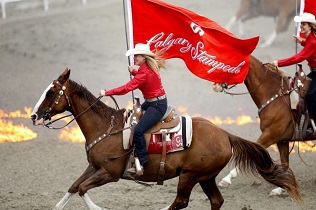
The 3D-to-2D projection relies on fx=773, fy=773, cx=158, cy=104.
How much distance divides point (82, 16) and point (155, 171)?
1444cm

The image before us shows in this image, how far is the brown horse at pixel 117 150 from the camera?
9805mm

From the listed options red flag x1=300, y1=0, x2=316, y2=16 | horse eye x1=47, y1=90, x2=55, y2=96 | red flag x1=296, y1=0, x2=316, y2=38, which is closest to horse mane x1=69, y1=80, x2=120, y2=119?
horse eye x1=47, y1=90, x2=55, y2=96

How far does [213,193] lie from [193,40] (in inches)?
102

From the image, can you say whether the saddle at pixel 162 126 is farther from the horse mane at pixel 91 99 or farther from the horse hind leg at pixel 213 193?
the horse hind leg at pixel 213 193

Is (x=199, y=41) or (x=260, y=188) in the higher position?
(x=199, y=41)

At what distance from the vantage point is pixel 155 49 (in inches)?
458

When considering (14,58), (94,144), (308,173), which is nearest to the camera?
(94,144)

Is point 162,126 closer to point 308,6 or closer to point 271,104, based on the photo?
point 271,104

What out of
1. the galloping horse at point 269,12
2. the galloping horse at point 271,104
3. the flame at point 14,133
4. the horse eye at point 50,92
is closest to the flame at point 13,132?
the flame at point 14,133

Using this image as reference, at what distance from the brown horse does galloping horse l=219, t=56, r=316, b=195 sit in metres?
1.69

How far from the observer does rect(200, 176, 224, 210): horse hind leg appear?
399 inches

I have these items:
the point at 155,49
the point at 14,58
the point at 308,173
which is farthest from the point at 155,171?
the point at 14,58

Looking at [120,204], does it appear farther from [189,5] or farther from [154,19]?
[189,5]

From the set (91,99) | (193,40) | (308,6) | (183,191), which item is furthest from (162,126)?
(308,6)
